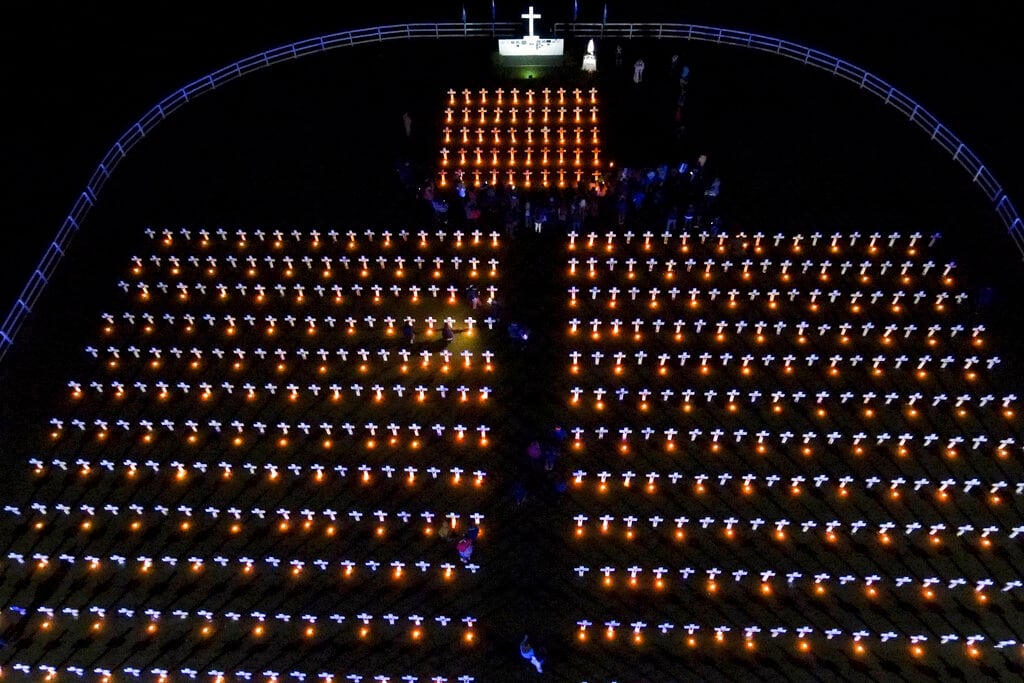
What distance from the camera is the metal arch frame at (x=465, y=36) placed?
17562 millimetres

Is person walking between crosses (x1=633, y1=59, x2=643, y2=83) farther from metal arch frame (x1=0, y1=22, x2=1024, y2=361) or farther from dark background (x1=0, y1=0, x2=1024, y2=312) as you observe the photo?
dark background (x1=0, y1=0, x2=1024, y2=312)

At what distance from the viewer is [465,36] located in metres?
22.8

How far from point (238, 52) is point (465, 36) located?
Result: 23.6 feet

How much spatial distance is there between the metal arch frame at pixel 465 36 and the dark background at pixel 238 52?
0.68 metres

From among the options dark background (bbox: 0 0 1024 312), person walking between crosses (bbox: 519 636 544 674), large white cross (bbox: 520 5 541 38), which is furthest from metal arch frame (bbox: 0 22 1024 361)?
person walking between crosses (bbox: 519 636 544 674)

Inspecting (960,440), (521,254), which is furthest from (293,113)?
(960,440)

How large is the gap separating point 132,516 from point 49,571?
164 cm

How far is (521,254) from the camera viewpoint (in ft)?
59.0

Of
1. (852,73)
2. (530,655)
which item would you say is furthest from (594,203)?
(530,655)

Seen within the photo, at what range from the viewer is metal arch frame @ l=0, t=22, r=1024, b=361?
17.6 metres

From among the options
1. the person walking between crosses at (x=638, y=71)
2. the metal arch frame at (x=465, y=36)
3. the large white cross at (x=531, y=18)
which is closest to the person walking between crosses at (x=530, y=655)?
the metal arch frame at (x=465, y=36)

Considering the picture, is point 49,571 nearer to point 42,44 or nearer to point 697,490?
point 697,490

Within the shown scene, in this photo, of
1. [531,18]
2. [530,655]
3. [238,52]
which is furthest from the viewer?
[238,52]

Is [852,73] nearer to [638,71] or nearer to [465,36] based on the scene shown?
[638,71]
